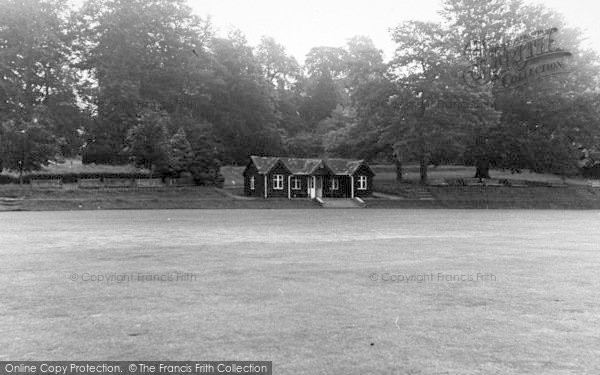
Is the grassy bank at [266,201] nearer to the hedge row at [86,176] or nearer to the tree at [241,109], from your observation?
the hedge row at [86,176]

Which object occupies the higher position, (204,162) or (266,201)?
(204,162)

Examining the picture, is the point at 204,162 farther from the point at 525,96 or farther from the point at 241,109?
the point at 525,96

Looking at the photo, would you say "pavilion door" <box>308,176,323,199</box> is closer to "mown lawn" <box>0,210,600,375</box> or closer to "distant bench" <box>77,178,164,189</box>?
"distant bench" <box>77,178,164,189</box>

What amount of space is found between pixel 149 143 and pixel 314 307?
4924 cm

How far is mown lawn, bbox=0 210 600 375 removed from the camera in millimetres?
7108

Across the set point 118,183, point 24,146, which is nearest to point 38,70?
point 24,146

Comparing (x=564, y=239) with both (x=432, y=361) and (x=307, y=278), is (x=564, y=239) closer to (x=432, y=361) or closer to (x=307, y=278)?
(x=307, y=278)

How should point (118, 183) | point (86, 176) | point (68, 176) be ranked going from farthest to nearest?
point (86, 176), point (118, 183), point (68, 176)

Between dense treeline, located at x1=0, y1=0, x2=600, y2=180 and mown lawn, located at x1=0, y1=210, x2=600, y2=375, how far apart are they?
4044 centimetres

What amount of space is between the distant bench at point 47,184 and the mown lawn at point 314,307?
3615 cm

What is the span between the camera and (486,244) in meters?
20.4

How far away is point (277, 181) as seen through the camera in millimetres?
60750

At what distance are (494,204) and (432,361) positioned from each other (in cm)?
5139

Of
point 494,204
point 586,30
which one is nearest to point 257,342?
point 494,204
